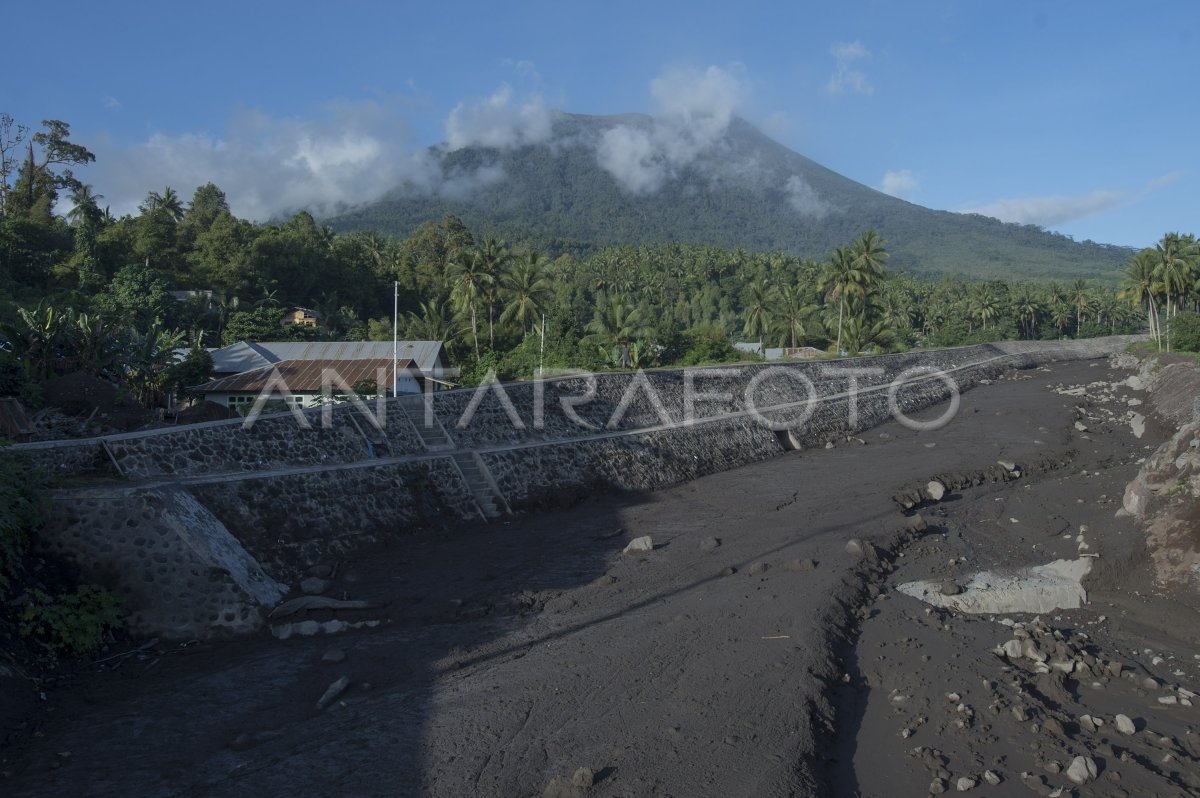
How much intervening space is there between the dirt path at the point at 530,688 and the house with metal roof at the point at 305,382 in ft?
38.7

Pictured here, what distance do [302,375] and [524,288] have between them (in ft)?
55.5

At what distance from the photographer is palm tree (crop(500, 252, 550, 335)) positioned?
43969 millimetres

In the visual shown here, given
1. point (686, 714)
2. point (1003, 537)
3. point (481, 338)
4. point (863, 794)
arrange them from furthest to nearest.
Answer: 1. point (481, 338)
2. point (1003, 537)
3. point (686, 714)
4. point (863, 794)

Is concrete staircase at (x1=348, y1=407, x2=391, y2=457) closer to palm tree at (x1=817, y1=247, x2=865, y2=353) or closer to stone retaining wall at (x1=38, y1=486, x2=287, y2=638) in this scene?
stone retaining wall at (x1=38, y1=486, x2=287, y2=638)

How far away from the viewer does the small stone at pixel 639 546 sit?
56.0 ft

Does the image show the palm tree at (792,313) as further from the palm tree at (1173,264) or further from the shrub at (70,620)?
the shrub at (70,620)

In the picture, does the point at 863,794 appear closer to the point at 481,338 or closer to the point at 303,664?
the point at 303,664

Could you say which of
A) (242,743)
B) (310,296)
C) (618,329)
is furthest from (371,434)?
(310,296)

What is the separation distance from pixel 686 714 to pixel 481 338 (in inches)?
1519

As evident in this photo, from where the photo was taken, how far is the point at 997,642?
11.8m

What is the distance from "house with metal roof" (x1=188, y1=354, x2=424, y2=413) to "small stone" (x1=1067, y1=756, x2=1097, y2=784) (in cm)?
2127

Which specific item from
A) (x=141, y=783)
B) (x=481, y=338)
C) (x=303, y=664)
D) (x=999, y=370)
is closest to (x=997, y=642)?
(x=303, y=664)

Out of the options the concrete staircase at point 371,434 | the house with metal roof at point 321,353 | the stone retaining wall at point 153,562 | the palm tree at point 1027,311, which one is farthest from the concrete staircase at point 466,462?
the palm tree at point 1027,311

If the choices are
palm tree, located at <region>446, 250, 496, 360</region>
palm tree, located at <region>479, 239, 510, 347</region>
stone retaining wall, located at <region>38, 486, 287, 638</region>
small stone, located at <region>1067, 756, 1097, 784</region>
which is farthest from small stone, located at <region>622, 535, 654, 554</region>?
palm tree, located at <region>479, 239, 510, 347</region>
